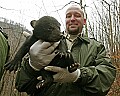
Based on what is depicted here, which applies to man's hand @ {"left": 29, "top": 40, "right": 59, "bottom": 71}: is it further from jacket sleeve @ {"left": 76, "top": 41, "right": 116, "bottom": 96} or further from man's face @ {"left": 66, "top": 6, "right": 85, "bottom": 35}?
man's face @ {"left": 66, "top": 6, "right": 85, "bottom": 35}

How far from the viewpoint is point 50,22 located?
2500 mm

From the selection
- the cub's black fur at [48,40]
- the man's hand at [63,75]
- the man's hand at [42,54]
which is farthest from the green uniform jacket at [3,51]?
the man's hand at [63,75]

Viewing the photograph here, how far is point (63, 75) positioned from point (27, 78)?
0.39 meters

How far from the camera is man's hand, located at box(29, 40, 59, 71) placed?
2.22 meters

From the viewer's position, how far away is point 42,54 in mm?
2229

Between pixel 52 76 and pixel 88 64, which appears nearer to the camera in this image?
pixel 52 76

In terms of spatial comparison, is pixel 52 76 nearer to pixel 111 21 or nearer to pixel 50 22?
pixel 50 22

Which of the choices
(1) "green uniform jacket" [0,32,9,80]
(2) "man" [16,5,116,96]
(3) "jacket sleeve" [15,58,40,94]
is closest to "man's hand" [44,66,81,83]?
(2) "man" [16,5,116,96]

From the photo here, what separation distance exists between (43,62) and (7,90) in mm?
3548

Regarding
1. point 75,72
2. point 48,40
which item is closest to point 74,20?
point 48,40

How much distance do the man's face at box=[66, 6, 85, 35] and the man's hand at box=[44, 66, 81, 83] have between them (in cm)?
62

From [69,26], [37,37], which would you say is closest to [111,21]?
[69,26]

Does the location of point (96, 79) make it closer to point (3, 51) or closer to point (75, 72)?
point (75, 72)

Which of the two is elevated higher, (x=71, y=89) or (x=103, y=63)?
(x=103, y=63)
